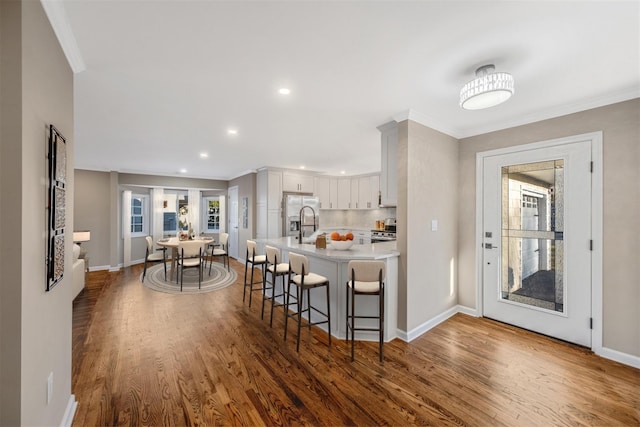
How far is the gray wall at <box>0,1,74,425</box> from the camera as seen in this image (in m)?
1.08

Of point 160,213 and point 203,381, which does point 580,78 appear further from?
point 160,213

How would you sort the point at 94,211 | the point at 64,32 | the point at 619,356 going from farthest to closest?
the point at 94,211
the point at 619,356
the point at 64,32

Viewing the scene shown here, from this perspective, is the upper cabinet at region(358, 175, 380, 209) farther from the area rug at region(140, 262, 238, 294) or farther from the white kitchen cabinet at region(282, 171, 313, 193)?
the area rug at region(140, 262, 238, 294)

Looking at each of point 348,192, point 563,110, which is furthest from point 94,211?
point 563,110

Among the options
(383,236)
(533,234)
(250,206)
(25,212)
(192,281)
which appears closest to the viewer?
(25,212)

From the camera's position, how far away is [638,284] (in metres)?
2.41

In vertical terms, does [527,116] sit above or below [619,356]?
above

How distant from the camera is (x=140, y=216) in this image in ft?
25.1

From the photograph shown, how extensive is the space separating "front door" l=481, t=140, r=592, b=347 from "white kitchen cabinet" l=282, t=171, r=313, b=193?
13.4ft

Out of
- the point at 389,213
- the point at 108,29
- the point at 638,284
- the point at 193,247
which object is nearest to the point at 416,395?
the point at 638,284

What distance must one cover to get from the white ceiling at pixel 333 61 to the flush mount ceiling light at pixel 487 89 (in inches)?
4.4

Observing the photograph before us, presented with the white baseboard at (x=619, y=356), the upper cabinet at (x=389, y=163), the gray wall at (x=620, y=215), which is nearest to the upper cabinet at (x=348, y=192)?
the upper cabinet at (x=389, y=163)

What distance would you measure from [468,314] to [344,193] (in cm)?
435

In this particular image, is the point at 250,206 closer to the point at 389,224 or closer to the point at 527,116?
the point at 389,224
